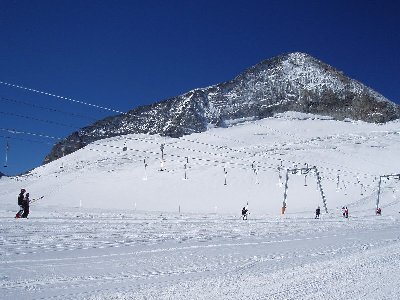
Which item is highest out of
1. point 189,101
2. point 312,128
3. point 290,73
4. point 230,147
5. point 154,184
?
point 290,73

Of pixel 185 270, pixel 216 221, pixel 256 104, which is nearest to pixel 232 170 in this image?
pixel 216 221

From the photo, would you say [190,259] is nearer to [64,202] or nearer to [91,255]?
[91,255]

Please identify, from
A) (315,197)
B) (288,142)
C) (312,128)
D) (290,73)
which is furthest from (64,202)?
(290,73)

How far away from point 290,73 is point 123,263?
132649mm

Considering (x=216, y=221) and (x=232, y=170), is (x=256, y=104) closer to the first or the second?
(x=232, y=170)

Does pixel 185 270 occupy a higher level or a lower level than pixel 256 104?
lower

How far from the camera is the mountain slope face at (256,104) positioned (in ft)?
371

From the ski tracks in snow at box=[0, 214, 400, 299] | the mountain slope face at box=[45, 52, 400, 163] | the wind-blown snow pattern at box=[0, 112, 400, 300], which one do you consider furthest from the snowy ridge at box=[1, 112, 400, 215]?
the ski tracks in snow at box=[0, 214, 400, 299]

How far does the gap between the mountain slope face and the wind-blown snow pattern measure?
29.2 ft

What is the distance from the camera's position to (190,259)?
7.73 metres

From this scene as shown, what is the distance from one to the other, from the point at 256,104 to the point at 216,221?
10020 cm

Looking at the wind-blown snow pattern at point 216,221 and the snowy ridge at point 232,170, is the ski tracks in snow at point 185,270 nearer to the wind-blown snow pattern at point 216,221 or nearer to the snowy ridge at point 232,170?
the wind-blown snow pattern at point 216,221

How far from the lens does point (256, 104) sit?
392 feet

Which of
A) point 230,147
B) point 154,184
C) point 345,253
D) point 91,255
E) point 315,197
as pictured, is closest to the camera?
point 91,255
